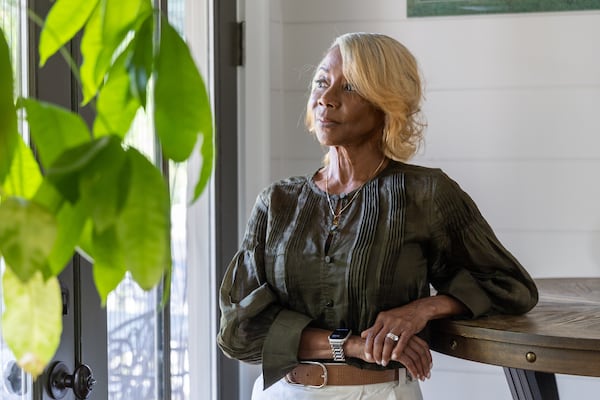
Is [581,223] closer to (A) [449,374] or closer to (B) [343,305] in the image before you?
(A) [449,374]

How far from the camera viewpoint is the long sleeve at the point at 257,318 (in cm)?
183

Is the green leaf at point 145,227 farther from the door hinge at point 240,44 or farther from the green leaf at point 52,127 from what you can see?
the door hinge at point 240,44

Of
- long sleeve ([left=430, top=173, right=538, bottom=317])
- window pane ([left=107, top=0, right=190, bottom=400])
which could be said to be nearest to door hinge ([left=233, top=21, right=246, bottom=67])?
window pane ([left=107, top=0, right=190, bottom=400])

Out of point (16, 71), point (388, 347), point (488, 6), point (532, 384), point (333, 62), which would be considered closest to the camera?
point (16, 71)

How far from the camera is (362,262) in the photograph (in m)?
1.84

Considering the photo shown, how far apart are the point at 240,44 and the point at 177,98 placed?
7.51 feet

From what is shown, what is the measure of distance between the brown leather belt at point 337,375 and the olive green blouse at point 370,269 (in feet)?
0.07

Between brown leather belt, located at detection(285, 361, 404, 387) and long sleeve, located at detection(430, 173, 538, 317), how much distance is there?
0.22m

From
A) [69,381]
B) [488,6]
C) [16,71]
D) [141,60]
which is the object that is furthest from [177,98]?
[488,6]

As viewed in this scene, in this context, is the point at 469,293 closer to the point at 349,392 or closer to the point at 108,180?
the point at 349,392

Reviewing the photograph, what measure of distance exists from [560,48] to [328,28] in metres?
0.70

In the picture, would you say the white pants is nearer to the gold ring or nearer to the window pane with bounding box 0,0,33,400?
the gold ring

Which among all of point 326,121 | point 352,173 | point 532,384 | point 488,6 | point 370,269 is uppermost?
point 488,6

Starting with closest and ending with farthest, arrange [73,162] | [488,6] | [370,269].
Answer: [73,162] → [370,269] → [488,6]
